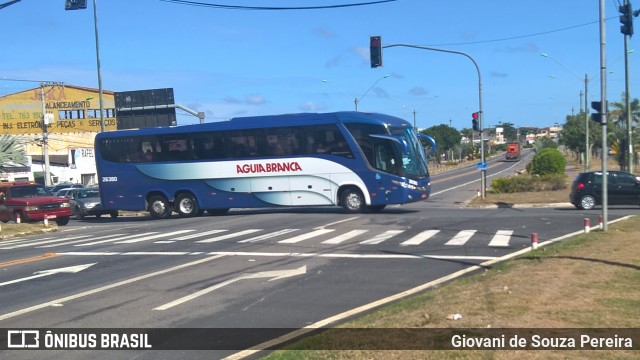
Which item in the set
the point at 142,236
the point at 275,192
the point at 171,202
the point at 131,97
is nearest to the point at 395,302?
the point at 142,236

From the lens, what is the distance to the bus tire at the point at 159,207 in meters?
29.7

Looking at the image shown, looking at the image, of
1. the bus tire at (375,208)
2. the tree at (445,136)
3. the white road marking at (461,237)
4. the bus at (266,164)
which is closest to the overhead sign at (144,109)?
the bus at (266,164)

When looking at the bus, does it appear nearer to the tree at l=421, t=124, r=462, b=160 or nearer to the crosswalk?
the crosswalk

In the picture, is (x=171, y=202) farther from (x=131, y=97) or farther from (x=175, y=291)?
(x=131, y=97)

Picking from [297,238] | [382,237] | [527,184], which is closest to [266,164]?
[297,238]

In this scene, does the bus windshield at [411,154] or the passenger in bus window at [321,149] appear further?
the passenger in bus window at [321,149]

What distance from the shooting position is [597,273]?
1022cm

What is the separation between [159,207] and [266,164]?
19.0 ft

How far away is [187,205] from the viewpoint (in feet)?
96.3

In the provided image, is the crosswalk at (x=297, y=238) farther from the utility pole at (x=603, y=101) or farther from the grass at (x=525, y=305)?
the grass at (x=525, y=305)

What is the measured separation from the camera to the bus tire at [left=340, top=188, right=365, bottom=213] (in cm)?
2627

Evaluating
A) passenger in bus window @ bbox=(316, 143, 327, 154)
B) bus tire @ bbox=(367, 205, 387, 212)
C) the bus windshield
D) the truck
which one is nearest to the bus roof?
the bus windshield

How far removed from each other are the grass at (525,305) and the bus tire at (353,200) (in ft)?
47.2

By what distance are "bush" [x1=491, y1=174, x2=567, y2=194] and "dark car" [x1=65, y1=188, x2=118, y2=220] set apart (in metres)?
21.1
